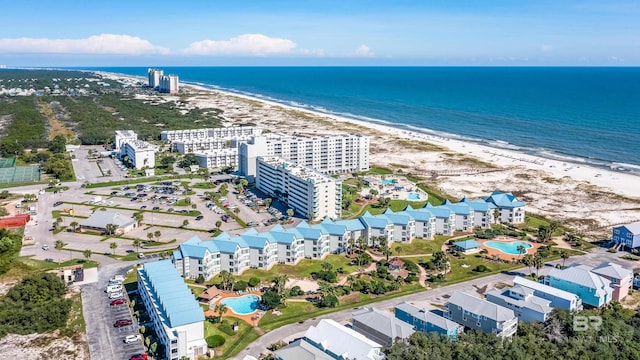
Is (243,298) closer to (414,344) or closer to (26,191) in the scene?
(414,344)

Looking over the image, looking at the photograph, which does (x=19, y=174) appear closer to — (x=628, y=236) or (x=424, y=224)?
(x=424, y=224)

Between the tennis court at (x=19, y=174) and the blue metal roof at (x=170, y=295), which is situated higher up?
the tennis court at (x=19, y=174)

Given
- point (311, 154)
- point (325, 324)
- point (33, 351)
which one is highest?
point (311, 154)

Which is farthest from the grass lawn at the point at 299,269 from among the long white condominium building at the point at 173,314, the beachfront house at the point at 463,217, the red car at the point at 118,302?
the beachfront house at the point at 463,217

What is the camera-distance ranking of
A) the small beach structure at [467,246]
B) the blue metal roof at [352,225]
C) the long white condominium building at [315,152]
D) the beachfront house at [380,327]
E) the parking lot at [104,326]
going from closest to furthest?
1. the beachfront house at [380,327]
2. the parking lot at [104,326]
3. the blue metal roof at [352,225]
4. the small beach structure at [467,246]
5. the long white condominium building at [315,152]

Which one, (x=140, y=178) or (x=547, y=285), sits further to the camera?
(x=140, y=178)

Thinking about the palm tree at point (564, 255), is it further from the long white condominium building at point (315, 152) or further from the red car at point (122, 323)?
the red car at point (122, 323)

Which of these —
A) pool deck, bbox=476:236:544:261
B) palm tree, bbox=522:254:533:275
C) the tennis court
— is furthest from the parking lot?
the tennis court

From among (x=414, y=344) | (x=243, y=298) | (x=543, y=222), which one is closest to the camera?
(x=414, y=344)

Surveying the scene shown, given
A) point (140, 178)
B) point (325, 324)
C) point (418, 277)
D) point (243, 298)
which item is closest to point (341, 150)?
point (140, 178)
